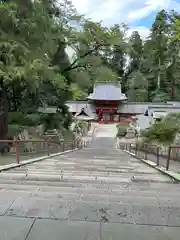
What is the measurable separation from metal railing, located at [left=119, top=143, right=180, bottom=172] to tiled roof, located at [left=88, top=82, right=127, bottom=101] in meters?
23.7

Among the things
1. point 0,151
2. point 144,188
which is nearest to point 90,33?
point 0,151

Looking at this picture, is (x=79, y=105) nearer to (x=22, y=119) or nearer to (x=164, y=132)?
(x=22, y=119)

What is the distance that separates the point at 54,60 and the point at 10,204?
55.3ft

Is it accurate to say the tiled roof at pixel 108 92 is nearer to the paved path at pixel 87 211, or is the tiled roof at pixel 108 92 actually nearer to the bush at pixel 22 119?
the bush at pixel 22 119

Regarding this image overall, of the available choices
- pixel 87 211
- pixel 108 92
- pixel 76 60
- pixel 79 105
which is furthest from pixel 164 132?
pixel 79 105

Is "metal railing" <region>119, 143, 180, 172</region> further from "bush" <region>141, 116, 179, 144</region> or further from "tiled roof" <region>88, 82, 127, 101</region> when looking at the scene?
"tiled roof" <region>88, 82, 127, 101</region>

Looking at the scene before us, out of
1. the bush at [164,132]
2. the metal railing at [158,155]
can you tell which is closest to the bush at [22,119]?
the metal railing at [158,155]

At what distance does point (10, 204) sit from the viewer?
126 inches

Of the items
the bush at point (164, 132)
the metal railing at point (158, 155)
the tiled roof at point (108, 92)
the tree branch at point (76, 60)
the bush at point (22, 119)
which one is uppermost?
the tiled roof at point (108, 92)

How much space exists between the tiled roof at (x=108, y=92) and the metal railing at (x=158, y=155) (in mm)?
23709

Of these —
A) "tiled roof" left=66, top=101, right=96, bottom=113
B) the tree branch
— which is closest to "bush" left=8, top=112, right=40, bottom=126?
the tree branch

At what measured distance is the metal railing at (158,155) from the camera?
743cm

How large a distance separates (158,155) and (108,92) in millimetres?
39449

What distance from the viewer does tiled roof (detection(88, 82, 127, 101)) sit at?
46.3 meters
